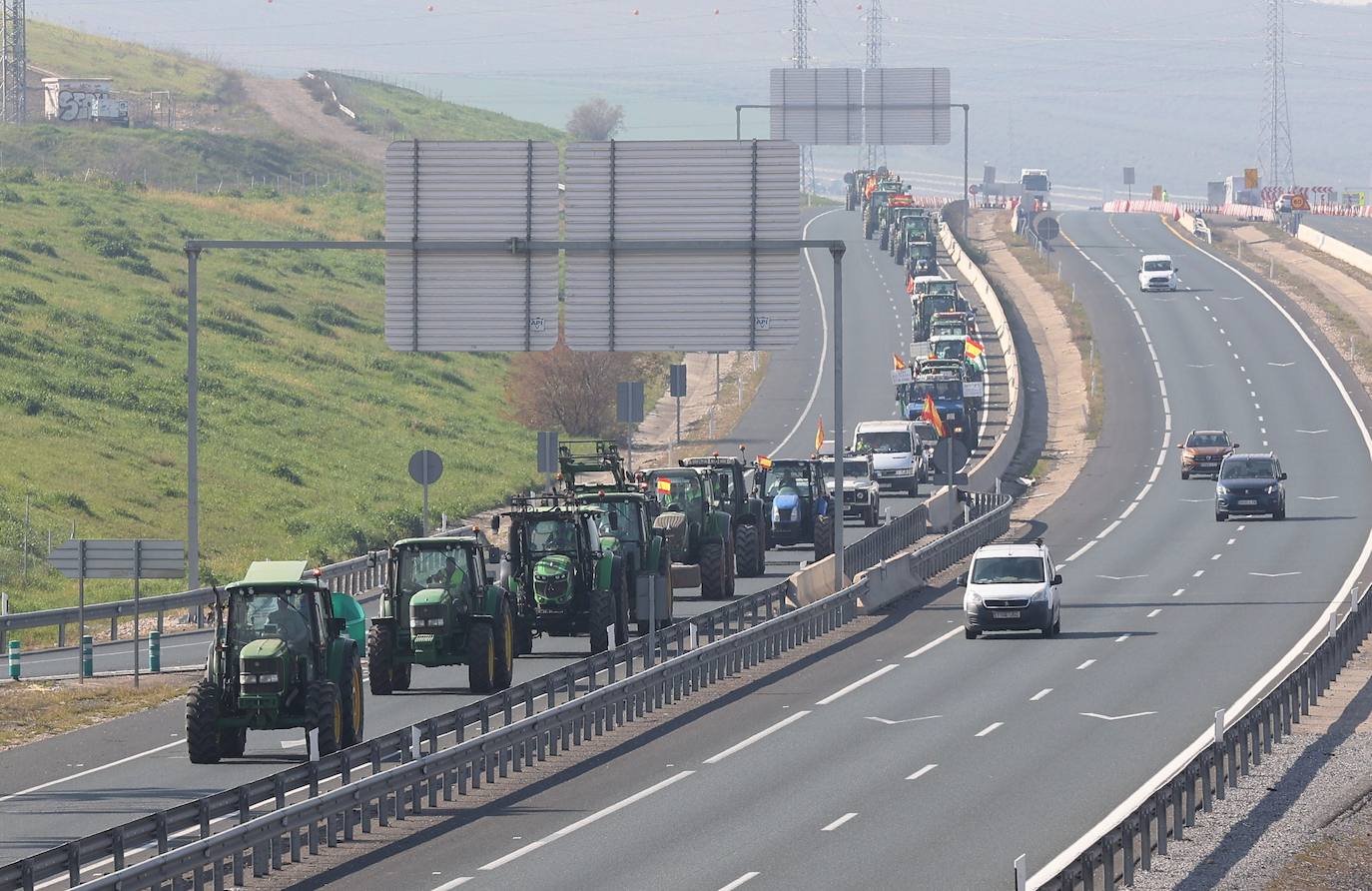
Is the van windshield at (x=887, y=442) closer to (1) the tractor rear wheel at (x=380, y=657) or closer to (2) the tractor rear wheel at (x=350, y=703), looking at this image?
(1) the tractor rear wheel at (x=380, y=657)

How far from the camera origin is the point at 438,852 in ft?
74.6

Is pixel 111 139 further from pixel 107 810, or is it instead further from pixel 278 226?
pixel 107 810

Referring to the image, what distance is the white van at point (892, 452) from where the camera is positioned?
68.2 m

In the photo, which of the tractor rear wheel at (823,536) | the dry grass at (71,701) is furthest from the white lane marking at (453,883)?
the tractor rear wheel at (823,536)

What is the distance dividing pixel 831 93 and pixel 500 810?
10584 cm

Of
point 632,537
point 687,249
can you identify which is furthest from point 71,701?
point 687,249

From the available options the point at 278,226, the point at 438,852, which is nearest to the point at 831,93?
the point at 278,226

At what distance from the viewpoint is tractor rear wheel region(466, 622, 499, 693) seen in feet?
105

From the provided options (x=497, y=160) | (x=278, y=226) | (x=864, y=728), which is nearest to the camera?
(x=864, y=728)

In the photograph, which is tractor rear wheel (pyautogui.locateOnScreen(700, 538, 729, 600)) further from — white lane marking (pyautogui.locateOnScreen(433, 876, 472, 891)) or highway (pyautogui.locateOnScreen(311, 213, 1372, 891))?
white lane marking (pyautogui.locateOnScreen(433, 876, 472, 891))

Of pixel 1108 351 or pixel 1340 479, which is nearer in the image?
pixel 1340 479

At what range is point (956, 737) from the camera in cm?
3022

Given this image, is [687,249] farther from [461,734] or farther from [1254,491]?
[1254,491]

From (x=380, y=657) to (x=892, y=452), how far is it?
123 feet
